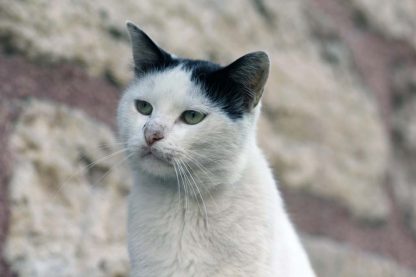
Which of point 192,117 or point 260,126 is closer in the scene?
point 192,117

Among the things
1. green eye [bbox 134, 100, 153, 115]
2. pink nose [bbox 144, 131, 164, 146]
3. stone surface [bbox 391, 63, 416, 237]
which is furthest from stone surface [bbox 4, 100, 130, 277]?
stone surface [bbox 391, 63, 416, 237]

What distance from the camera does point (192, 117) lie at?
1.63m

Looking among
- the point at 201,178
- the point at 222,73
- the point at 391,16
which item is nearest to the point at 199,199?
the point at 201,178

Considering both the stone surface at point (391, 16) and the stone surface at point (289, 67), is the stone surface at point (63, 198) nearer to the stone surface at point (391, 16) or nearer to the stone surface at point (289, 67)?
the stone surface at point (289, 67)

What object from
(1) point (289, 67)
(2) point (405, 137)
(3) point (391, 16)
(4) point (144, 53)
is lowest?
(4) point (144, 53)

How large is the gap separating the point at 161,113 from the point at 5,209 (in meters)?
0.49

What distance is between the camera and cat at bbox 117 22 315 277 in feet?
5.16

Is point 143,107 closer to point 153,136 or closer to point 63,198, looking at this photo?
point 153,136

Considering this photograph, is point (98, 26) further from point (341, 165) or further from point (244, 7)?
point (341, 165)

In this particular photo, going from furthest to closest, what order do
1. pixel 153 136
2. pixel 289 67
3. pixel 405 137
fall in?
pixel 405 137
pixel 289 67
pixel 153 136

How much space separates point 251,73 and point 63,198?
0.65 meters

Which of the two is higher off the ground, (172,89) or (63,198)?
(172,89)

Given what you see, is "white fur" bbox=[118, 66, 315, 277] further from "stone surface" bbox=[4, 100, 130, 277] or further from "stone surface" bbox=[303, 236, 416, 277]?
"stone surface" bbox=[303, 236, 416, 277]

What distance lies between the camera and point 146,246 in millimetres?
1631
